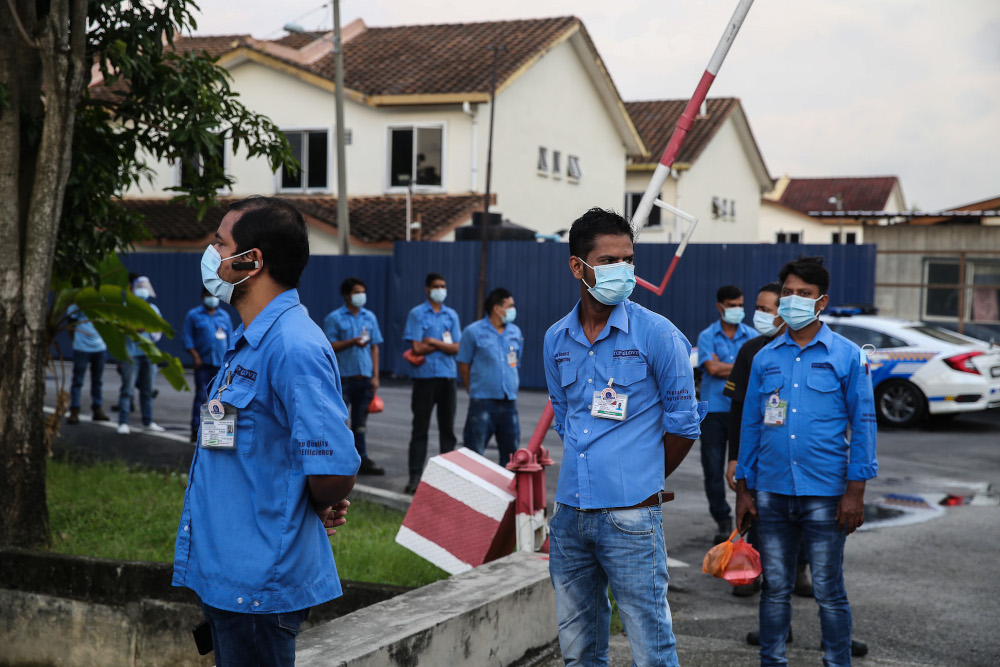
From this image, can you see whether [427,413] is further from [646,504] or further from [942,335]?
[942,335]

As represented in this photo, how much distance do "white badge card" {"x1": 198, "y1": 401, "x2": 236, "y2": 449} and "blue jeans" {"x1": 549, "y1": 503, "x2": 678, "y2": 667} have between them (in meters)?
1.43

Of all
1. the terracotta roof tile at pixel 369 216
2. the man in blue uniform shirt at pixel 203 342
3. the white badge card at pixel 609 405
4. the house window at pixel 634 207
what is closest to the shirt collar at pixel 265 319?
the white badge card at pixel 609 405

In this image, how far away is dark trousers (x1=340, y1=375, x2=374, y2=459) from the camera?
11.2 meters

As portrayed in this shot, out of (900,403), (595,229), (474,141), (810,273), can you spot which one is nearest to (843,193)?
(474,141)

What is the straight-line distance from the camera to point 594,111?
1261 inches

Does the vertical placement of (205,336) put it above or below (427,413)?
above

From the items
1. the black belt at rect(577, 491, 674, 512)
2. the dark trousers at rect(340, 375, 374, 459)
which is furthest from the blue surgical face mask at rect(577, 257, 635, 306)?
the dark trousers at rect(340, 375, 374, 459)

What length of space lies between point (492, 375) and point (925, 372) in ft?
28.1

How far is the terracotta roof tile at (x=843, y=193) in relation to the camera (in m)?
57.7

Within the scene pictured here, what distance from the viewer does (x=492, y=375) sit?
970cm

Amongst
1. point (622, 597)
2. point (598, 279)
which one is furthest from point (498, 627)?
point (598, 279)

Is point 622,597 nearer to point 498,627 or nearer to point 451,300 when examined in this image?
point 498,627

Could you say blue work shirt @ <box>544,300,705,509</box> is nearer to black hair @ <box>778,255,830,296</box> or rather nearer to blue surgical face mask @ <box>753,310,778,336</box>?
black hair @ <box>778,255,830,296</box>

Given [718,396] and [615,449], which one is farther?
[718,396]
